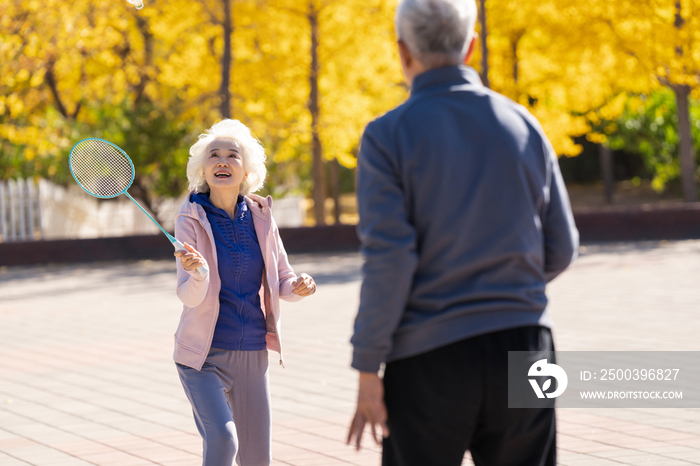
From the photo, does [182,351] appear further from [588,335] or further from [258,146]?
[588,335]

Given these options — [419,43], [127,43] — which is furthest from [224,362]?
[127,43]

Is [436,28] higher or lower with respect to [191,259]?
higher

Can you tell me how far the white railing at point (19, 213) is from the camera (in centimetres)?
1762

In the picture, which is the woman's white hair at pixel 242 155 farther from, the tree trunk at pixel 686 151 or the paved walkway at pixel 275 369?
the tree trunk at pixel 686 151

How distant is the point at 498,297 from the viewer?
83.9 inches

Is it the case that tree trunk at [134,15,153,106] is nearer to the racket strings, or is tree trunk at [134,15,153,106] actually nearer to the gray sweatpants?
the racket strings

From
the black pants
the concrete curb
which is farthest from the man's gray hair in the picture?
the concrete curb

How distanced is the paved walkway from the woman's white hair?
1622 mm

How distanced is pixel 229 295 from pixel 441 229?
1492 mm

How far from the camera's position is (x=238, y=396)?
3.43 m

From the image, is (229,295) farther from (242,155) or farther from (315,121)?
(315,121)

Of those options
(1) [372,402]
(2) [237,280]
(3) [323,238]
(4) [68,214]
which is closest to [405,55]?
(1) [372,402]

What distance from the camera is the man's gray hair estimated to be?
2.13 meters

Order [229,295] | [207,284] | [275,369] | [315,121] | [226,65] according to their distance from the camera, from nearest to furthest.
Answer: [207,284], [229,295], [275,369], [226,65], [315,121]
